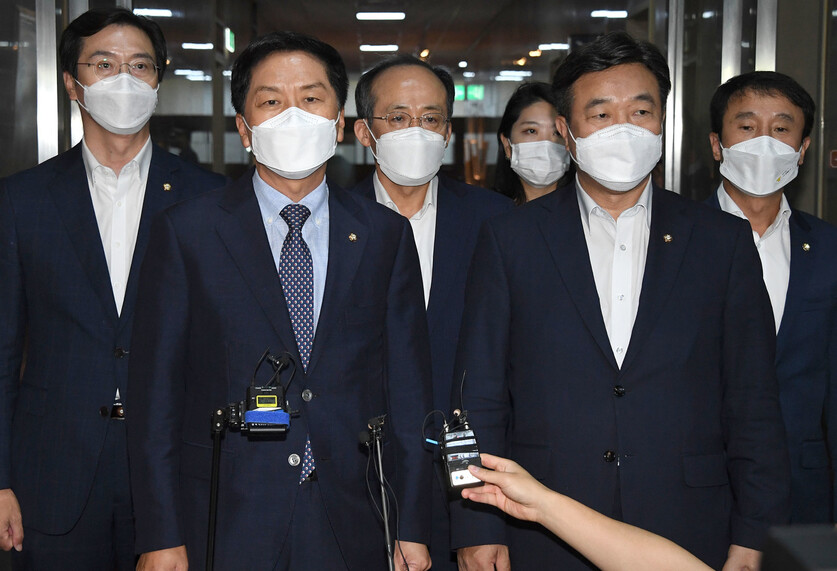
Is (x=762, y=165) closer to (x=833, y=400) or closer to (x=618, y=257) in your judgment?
(x=833, y=400)

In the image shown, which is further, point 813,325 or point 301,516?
point 813,325

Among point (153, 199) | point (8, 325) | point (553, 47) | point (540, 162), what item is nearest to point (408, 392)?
point (153, 199)

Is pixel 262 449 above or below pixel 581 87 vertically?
below

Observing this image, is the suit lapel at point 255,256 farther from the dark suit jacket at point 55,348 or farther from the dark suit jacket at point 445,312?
the dark suit jacket at point 445,312

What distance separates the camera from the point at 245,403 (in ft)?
6.23

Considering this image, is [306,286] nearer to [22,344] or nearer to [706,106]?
[22,344]

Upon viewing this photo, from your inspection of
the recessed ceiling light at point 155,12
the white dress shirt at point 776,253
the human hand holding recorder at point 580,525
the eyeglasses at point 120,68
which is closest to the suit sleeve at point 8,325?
the eyeglasses at point 120,68

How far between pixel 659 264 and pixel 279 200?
3.31ft

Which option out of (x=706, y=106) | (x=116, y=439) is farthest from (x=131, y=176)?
(x=706, y=106)

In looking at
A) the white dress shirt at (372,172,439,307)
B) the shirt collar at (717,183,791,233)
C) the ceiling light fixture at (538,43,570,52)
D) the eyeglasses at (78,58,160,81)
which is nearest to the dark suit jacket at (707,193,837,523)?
the shirt collar at (717,183,791,233)

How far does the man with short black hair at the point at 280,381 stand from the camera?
226 centimetres

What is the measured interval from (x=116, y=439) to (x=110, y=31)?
1.32 metres

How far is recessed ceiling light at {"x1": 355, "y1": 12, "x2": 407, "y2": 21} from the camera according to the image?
26.3 feet

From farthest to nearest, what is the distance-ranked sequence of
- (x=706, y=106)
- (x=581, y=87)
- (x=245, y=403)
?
(x=706, y=106)
(x=581, y=87)
(x=245, y=403)
